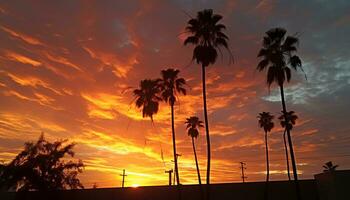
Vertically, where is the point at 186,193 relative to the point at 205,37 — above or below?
below

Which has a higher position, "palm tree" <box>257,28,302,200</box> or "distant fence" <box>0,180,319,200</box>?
"palm tree" <box>257,28,302,200</box>

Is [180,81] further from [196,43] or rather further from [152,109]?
[196,43]

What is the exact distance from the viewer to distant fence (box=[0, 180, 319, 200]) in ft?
A: 119

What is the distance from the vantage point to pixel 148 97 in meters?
37.9

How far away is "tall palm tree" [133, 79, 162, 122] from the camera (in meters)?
37.4

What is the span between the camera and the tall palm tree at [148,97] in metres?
37.4

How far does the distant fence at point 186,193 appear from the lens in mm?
36375

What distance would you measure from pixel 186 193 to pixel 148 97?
11.3m

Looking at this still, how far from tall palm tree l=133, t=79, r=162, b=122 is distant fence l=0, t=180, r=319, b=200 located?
870 cm

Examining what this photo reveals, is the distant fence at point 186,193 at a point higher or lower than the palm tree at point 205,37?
lower

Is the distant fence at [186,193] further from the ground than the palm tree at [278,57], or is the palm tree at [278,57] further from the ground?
the palm tree at [278,57]

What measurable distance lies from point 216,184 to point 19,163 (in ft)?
76.1

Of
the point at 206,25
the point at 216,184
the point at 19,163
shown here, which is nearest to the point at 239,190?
the point at 216,184

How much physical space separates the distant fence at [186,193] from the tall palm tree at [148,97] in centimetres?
870
